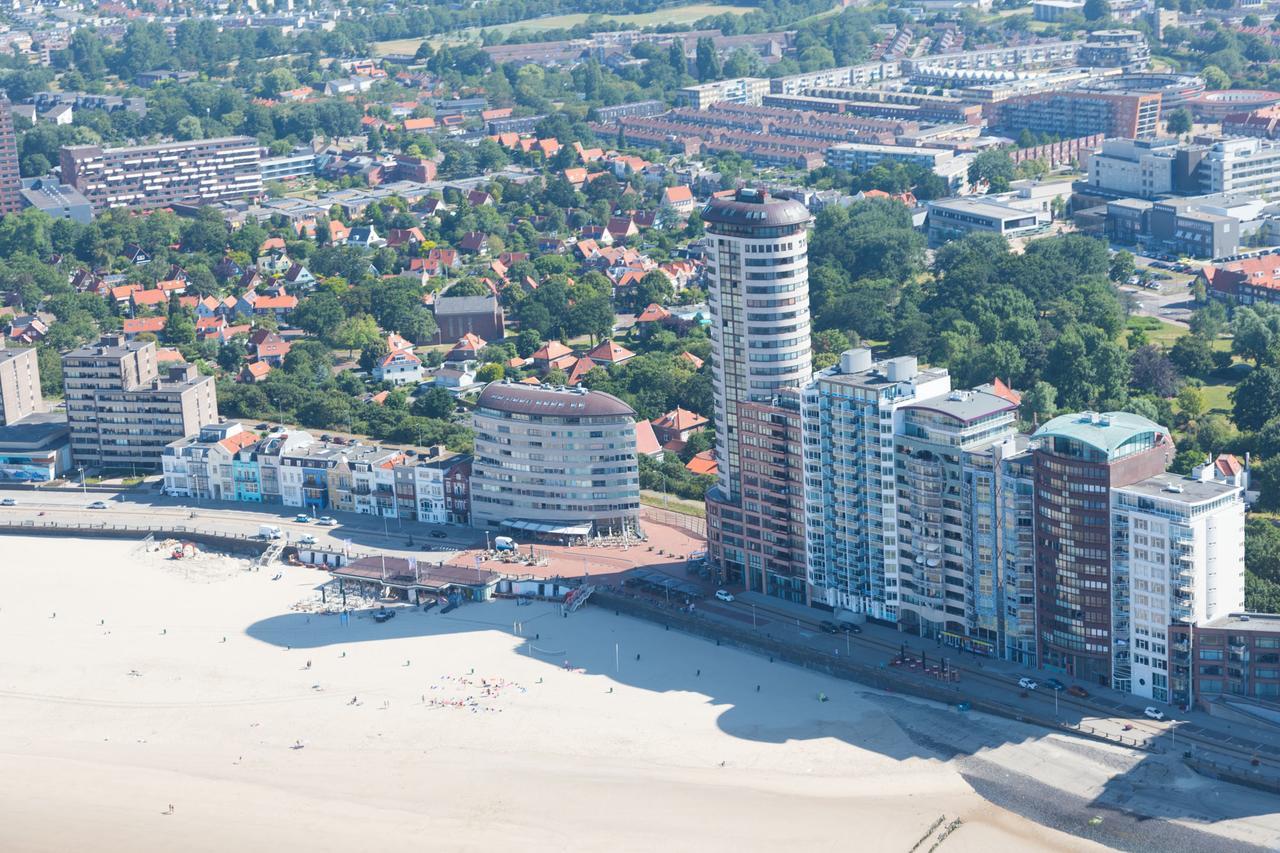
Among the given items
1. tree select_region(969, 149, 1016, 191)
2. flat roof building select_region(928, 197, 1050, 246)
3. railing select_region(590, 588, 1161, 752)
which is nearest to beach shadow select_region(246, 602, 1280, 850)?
railing select_region(590, 588, 1161, 752)

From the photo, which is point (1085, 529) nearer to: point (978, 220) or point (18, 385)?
point (18, 385)

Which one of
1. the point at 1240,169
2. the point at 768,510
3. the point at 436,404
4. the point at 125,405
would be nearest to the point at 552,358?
the point at 436,404

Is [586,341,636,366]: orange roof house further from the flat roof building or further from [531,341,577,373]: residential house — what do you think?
the flat roof building

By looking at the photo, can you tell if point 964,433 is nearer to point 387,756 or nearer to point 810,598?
point 810,598

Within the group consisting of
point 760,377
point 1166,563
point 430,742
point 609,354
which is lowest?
point 430,742

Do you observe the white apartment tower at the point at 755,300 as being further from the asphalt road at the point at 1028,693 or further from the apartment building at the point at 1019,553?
the apartment building at the point at 1019,553
